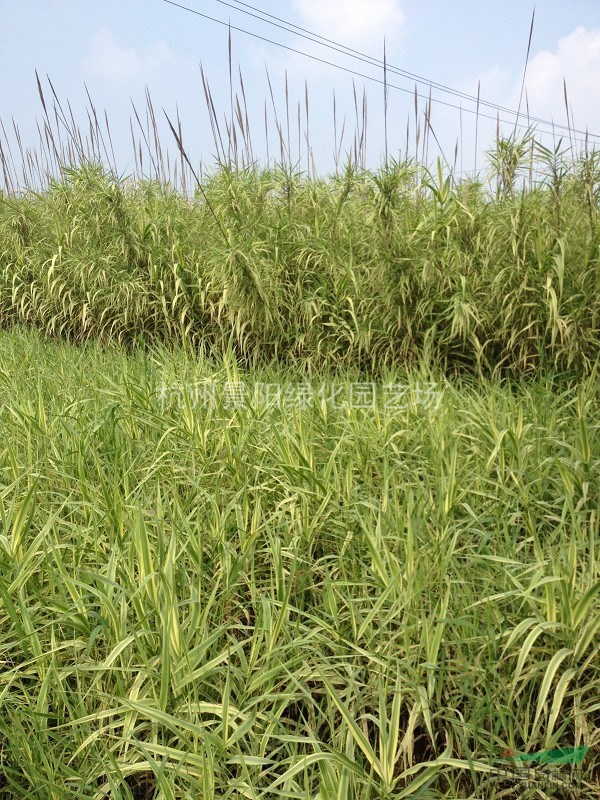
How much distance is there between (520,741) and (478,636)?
0.66ft

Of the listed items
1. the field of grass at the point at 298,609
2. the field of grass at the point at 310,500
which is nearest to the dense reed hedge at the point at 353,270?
the field of grass at the point at 310,500

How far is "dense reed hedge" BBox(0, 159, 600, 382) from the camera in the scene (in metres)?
3.00

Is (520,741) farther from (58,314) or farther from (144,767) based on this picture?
(58,314)

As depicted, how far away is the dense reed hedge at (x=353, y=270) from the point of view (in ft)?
9.85

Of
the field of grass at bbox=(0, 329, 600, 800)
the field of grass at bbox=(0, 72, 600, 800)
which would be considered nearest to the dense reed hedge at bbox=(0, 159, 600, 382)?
the field of grass at bbox=(0, 72, 600, 800)

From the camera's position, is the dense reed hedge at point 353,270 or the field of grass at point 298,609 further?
the dense reed hedge at point 353,270

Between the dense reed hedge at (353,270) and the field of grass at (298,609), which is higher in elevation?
the dense reed hedge at (353,270)

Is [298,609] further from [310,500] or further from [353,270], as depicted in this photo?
[353,270]

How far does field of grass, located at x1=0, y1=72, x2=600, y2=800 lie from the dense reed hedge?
21mm

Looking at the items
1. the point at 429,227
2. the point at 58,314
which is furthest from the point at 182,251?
the point at 429,227

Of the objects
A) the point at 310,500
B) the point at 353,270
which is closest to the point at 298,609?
the point at 310,500

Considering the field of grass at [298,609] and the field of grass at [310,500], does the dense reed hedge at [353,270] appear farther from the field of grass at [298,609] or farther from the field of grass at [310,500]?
the field of grass at [298,609]

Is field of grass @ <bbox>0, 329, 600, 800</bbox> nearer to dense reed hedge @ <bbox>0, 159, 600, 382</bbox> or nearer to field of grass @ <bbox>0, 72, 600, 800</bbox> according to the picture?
field of grass @ <bbox>0, 72, 600, 800</bbox>

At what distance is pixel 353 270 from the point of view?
3334mm
